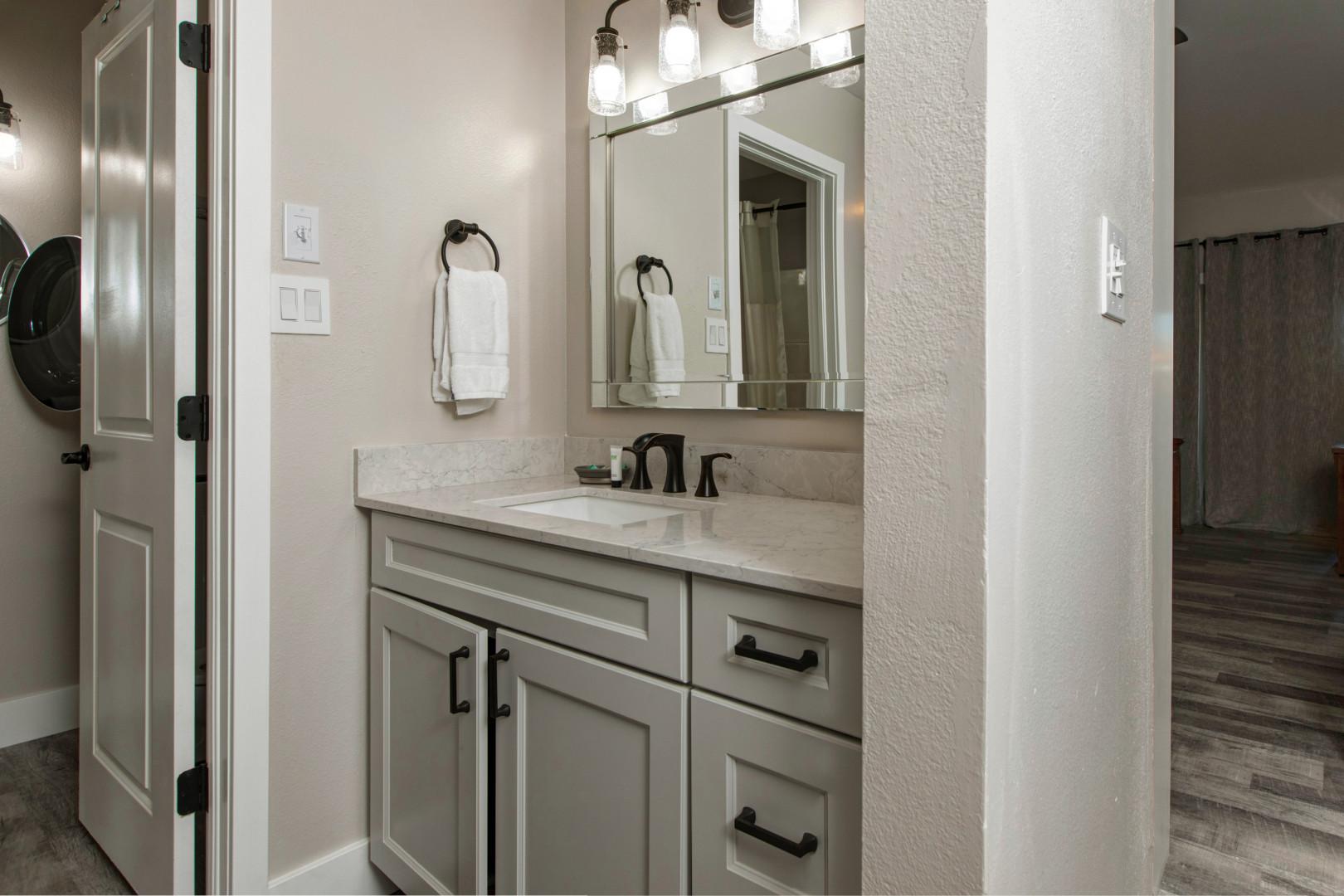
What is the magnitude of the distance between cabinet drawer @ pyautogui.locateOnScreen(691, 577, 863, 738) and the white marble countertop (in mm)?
30

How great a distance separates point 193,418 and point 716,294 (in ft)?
3.77

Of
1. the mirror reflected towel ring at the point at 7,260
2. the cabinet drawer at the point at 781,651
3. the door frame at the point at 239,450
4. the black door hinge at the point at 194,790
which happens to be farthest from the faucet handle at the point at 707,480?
the mirror reflected towel ring at the point at 7,260

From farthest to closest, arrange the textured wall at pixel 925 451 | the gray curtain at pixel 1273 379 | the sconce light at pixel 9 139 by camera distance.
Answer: the gray curtain at pixel 1273 379
the sconce light at pixel 9 139
the textured wall at pixel 925 451

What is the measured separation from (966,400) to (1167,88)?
1277mm

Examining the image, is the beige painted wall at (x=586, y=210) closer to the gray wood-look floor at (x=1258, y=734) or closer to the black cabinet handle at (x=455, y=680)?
the black cabinet handle at (x=455, y=680)

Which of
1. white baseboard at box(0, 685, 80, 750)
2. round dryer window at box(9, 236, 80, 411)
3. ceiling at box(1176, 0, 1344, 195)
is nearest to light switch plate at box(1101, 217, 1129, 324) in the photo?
ceiling at box(1176, 0, 1344, 195)

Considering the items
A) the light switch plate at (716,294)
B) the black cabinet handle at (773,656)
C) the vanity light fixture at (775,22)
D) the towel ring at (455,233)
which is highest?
the vanity light fixture at (775,22)

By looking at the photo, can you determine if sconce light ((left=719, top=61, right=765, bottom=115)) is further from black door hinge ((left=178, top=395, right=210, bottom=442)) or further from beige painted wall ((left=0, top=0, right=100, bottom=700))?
beige painted wall ((left=0, top=0, right=100, bottom=700))

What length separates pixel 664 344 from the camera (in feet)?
6.43

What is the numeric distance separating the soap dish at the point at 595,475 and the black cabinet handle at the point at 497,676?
0.64 m

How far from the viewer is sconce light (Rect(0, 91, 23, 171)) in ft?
7.50

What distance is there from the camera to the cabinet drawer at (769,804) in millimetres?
911

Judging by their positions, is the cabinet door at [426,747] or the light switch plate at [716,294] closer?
the cabinet door at [426,747]

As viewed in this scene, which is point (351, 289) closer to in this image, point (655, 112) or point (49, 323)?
point (655, 112)
